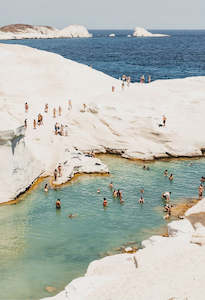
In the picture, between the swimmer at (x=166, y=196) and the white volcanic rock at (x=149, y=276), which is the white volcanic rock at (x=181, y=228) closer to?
the white volcanic rock at (x=149, y=276)

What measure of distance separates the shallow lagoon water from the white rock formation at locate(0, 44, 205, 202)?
264cm

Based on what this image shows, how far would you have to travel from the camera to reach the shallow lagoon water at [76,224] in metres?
26.8

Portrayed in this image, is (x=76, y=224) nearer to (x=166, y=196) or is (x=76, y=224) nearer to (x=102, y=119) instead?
(x=166, y=196)

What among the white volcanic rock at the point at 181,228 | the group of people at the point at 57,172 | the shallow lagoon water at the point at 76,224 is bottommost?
the shallow lagoon water at the point at 76,224

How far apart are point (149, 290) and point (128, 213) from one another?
16.1m

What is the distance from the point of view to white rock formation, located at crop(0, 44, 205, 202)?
45156 millimetres

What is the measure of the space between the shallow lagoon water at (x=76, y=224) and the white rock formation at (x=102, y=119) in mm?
2642

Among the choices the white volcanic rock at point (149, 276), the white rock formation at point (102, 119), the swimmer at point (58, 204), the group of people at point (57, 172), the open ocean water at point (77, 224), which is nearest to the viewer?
the white volcanic rock at point (149, 276)

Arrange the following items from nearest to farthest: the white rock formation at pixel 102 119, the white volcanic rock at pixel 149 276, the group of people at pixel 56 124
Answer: the white volcanic rock at pixel 149 276, the white rock formation at pixel 102 119, the group of people at pixel 56 124

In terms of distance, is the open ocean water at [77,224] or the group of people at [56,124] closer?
the open ocean water at [77,224]

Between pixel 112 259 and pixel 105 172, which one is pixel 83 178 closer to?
pixel 105 172

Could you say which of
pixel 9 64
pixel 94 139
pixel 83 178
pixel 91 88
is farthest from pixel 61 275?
pixel 9 64

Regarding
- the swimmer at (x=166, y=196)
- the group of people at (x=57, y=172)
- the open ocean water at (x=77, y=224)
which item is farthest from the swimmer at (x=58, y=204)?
the swimmer at (x=166, y=196)

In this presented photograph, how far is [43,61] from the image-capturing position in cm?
6412
